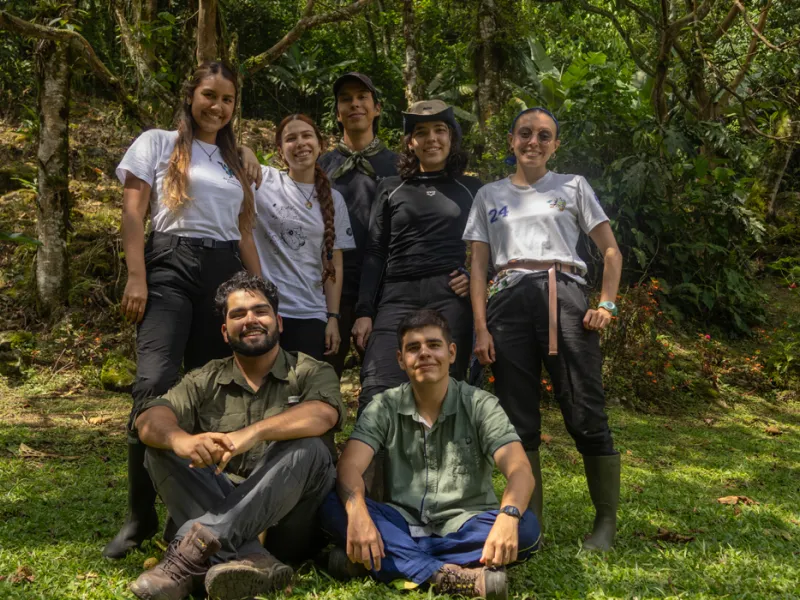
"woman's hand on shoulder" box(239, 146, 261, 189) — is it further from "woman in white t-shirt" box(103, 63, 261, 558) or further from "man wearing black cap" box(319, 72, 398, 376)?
"man wearing black cap" box(319, 72, 398, 376)

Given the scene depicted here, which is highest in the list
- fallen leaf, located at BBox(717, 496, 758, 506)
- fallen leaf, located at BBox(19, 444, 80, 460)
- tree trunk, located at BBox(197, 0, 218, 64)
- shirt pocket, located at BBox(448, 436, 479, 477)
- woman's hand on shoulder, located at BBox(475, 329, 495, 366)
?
tree trunk, located at BBox(197, 0, 218, 64)

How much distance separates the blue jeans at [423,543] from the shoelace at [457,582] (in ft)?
0.18

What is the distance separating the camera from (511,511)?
308cm

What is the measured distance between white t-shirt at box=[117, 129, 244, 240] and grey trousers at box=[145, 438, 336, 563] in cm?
105

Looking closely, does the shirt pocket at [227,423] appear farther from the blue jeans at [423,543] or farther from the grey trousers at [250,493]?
the blue jeans at [423,543]

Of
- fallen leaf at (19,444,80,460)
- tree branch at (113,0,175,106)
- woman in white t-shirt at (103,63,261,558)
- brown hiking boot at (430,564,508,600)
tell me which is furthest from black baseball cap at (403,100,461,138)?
tree branch at (113,0,175,106)

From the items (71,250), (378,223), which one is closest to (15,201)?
(71,250)

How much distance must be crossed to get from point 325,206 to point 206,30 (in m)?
2.86

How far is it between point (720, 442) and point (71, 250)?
24.3ft

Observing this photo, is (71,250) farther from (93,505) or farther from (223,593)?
(223,593)

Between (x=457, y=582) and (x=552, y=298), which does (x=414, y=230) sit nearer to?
(x=552, y=298)

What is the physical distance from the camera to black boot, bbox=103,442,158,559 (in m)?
3.55

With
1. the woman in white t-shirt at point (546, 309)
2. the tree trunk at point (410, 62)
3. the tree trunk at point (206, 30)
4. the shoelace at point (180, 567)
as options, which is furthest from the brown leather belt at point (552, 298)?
the tree trunk at point (410, 62)

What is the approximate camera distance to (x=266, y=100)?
17.7m
